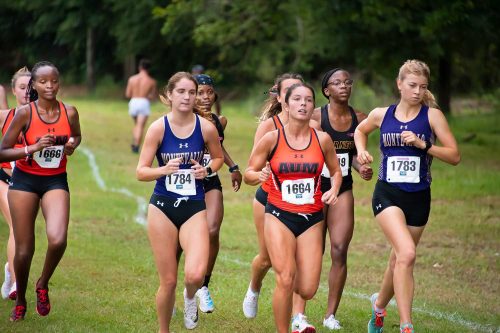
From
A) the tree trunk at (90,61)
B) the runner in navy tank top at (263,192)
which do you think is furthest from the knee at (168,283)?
the tree trunk at (90,61)

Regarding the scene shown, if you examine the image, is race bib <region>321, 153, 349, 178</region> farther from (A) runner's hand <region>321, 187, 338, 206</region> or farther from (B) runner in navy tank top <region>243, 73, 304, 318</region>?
(A) runner's hand <region>321, 187, 338, 206</region>

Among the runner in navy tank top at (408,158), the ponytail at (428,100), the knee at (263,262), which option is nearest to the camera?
the runner in navy tank top at (408,158)

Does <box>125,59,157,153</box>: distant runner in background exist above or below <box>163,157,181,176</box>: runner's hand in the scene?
above

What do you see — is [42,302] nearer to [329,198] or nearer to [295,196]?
[295,196]

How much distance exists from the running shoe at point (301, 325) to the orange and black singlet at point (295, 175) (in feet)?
3.14

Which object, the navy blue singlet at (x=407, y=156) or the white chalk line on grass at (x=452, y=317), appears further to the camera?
the white chalk line on grass at (x=452, y=317)

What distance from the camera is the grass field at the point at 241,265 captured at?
9.13 metres

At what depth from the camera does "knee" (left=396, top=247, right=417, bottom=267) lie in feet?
25.8

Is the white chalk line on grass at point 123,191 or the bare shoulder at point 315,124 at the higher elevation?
the bare shoulder at point 315,124

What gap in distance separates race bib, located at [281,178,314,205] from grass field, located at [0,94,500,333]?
1495 mm

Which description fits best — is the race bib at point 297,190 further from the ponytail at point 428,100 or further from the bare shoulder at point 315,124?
the ponytail at point 428,100

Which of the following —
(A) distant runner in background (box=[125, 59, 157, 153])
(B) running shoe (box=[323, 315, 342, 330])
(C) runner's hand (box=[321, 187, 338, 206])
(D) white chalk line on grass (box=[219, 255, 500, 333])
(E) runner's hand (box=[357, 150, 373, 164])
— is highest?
(A) distant runner in background (box=[125, 59, 157, 153])

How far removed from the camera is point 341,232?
8836 mm

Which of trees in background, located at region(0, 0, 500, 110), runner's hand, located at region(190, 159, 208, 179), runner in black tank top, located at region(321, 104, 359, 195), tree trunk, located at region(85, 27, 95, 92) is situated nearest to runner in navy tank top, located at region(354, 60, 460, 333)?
runner in black tank top, located at region(321, 104, 359, 195)
